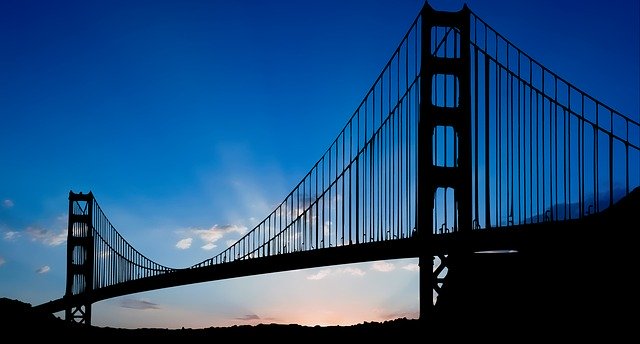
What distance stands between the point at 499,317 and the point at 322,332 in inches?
248

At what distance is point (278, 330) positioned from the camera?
2102cm

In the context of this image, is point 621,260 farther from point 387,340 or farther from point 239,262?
point 239,262

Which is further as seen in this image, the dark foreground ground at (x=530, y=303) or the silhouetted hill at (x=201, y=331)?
the silhouetted hill at (x=201, y=331)

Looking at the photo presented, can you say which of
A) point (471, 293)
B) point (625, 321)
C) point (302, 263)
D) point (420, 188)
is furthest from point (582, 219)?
point (302, 263)

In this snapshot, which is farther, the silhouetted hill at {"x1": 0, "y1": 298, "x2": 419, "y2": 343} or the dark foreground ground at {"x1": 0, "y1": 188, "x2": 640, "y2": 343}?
the silhouetted hill at {"x1": 0, "y1": 298, "x2": 419, "y2": 343}

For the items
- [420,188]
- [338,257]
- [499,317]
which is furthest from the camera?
[338,257]

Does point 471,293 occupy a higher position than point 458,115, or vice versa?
point 458,115

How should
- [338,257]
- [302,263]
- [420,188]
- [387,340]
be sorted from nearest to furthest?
[387,340] → [420,188] → [338,257] → [302,263]

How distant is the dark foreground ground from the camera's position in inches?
543

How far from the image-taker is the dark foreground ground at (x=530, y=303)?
45.3 ft

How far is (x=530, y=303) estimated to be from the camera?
15242mm

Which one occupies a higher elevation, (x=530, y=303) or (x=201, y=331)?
(x=530, y=303)

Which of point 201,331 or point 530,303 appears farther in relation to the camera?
point 201,331

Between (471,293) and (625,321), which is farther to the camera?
(471,293)
